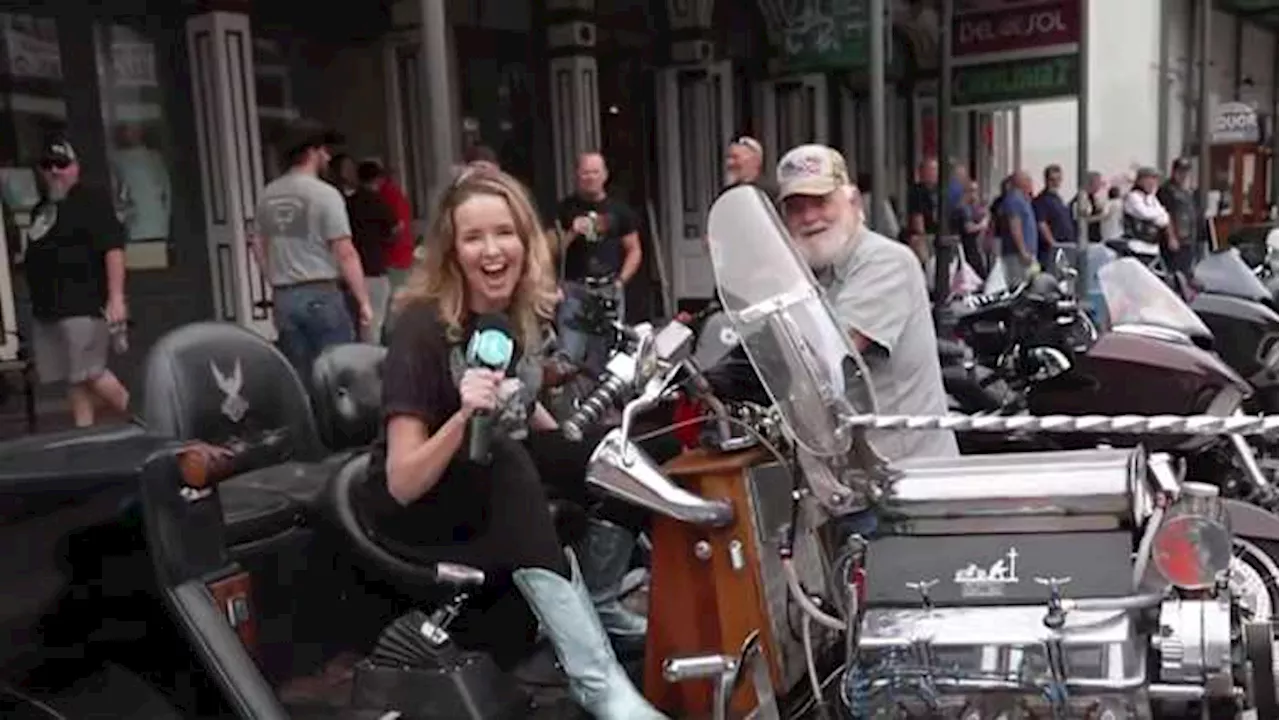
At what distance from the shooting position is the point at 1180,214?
15.0m

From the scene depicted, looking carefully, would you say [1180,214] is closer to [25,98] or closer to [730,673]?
[25,98]

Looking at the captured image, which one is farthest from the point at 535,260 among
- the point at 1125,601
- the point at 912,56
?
the point at 912,56

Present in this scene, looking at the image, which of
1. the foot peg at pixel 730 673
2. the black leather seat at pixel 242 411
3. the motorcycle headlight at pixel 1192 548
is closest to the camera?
the motorcycle headlight at pixel 1192 548

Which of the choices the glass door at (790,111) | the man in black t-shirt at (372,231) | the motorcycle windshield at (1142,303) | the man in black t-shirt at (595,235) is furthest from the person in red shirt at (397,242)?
the glass door at (790,111)

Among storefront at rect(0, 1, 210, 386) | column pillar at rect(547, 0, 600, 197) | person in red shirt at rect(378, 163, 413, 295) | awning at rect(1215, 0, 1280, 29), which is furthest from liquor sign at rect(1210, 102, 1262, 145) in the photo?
storefront at rect(0, 1, 210, 386)

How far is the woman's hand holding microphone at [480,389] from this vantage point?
2473 mm

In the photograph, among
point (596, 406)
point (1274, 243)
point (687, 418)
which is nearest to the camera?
point (596, 406)

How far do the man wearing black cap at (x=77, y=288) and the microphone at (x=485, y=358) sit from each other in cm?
469

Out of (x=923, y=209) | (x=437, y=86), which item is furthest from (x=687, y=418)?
(x=923, y=209)

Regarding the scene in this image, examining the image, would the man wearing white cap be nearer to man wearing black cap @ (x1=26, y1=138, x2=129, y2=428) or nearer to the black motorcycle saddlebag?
the black motorcycle saddlebag

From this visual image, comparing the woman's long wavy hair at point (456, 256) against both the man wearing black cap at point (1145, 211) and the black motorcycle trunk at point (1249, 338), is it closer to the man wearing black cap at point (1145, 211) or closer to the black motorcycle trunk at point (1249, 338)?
the black motorcycle trunk at point (1249, 338)

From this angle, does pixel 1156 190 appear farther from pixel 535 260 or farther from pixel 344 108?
pixel 535 260

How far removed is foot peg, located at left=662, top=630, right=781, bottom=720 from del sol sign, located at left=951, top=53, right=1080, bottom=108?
32.0 feet

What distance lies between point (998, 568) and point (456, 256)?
129 cm
